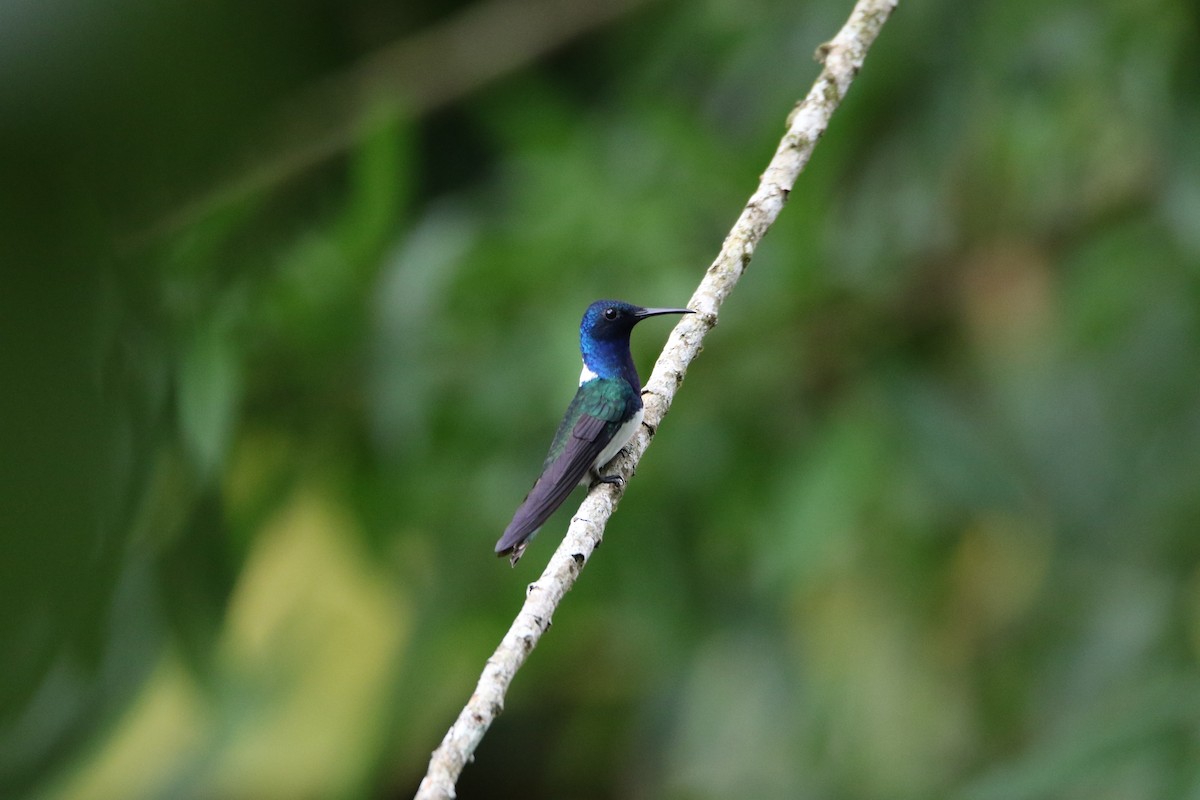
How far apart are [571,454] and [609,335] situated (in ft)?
2.18

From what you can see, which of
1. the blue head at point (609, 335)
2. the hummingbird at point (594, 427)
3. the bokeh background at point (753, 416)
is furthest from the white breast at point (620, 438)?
the bokeh background at point (753, 416)

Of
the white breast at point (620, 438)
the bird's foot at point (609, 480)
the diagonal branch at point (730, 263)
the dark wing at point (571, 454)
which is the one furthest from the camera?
the white breast at point (620, 438)

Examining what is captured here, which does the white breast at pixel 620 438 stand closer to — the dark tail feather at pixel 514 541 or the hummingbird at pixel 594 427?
the hummingbird at pixel 594 427

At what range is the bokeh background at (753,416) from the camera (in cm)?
410

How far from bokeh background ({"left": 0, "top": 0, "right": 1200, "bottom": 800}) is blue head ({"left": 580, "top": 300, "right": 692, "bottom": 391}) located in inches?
37.2

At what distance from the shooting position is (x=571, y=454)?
235 centimetres

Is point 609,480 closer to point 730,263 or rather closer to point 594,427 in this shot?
point 594,427

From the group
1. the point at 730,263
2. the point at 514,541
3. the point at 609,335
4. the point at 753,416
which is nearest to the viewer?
the point at 514,541

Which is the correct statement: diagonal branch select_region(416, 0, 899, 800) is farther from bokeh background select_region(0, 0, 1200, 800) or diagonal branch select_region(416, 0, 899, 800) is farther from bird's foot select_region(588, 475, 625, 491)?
bokeh background select_region(0, 0, 1200, 800)

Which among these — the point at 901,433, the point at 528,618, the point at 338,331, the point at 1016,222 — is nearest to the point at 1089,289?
→ the point at 1016,222

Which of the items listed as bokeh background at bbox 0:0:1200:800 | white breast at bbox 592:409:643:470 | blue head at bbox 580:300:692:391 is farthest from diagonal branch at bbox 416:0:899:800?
bokeh background at bbox 0:0:1200:800

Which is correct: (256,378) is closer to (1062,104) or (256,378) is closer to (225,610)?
(225,610)

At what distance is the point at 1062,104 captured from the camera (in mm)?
4578

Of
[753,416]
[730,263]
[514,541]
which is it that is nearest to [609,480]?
[514,541]
